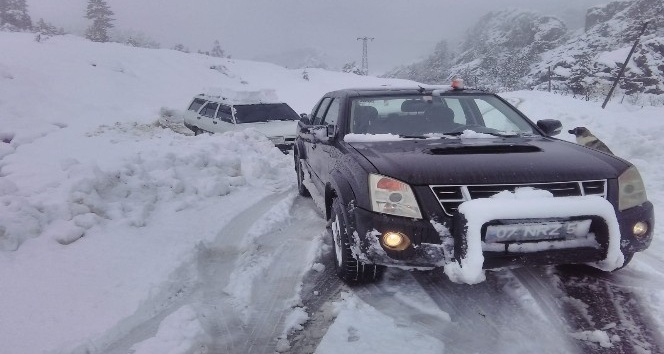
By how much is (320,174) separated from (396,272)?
133 centimetres

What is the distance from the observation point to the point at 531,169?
2.81 metres

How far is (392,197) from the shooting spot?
277 cm

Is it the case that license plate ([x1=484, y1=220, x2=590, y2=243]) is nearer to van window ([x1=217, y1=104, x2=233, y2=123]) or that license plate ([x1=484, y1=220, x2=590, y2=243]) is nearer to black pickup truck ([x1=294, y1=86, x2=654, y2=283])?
black pickup truck ([x1=294, y1=86, x2=654, y2=283])

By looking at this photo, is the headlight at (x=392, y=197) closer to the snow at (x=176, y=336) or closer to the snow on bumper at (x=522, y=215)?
the snow on bumper at (x=522, y=215)

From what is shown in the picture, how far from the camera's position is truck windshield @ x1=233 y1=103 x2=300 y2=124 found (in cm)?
1078

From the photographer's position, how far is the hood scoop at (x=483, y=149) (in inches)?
124

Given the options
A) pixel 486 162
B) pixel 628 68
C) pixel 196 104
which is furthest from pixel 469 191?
pixel 628 68

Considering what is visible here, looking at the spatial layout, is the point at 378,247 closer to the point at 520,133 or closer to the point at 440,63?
the point at 520,133

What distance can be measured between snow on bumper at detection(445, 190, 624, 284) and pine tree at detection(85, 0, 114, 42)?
2503 inches

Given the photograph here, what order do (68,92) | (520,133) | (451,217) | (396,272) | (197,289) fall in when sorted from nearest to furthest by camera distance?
1. (451,217)
2. (197,289)
3. (396,272)
4. (520,133)
5. (68,92)

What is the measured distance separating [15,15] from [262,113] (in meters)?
52.5

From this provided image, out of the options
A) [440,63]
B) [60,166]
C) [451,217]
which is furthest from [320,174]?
[440,63]

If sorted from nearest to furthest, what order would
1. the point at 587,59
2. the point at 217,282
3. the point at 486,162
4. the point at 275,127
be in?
1. the point at 486,162
2. the point at 217,282
3. the point at 275,127
4. the point at 587,59

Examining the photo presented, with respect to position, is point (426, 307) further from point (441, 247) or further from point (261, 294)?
point (261, 294)
